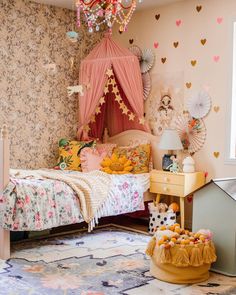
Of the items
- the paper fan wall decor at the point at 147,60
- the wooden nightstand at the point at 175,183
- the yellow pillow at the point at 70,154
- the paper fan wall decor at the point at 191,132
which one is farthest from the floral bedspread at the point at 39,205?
the paper fan wall decor at the point at 147,60

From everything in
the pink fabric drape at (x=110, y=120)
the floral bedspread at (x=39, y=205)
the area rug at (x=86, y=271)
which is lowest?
the area rug at (x=86, y=271)

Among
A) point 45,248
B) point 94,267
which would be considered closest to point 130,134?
point 45,248

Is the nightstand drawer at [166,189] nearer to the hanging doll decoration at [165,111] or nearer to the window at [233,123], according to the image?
the window at [233,123]

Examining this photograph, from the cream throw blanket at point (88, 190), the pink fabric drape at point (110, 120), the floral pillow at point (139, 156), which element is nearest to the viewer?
the cream throw blanket at point (88, 190)

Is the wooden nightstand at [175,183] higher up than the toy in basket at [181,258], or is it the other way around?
the wooden nightstand at [175,183]

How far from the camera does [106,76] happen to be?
577 centimetres

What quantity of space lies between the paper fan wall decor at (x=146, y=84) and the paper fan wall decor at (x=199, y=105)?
631 millimetres

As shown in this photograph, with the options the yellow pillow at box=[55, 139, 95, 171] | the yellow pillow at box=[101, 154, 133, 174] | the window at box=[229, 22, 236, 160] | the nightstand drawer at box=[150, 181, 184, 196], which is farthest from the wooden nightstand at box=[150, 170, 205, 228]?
the yellow pillow at box=[55, 139, 95, 171]

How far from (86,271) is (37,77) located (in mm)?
2891

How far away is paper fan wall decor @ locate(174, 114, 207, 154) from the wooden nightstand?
359 mm

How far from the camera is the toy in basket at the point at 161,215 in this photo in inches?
199

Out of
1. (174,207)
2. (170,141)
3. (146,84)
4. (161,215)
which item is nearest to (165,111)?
(146,84)

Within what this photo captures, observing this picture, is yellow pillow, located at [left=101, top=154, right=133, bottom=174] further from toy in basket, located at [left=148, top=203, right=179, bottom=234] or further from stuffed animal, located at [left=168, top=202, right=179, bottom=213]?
stuffed animal, located at [left=168, top=202, right=179, bottom=213]

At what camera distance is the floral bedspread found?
13.2 ft
